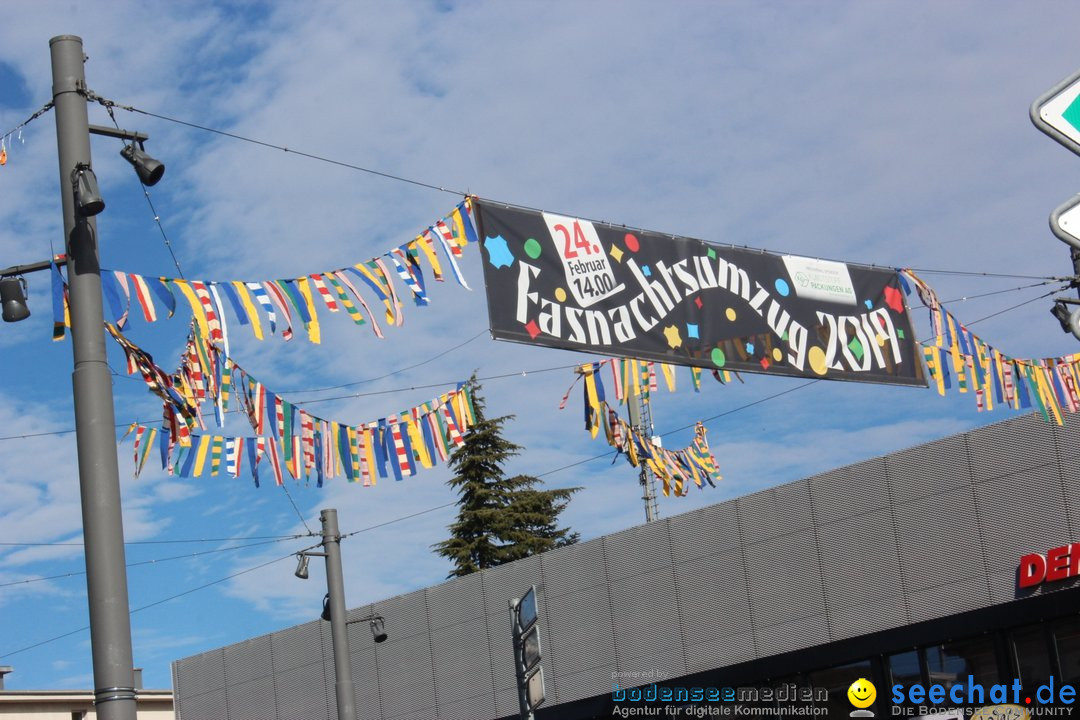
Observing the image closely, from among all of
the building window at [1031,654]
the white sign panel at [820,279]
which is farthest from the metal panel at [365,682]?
the white sign panel at [820,279]

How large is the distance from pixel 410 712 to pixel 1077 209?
825 inches

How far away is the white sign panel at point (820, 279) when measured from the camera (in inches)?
495

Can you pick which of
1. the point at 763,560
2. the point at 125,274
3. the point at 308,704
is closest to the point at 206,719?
the point at 308,704

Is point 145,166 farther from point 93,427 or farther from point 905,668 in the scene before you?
point 905,668

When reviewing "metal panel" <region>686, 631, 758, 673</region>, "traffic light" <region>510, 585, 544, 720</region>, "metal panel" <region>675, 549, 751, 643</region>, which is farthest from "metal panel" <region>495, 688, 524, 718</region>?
"traffic light" <region>510, 585, 544, 720</region>

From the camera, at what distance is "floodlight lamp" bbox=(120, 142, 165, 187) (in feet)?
25.6

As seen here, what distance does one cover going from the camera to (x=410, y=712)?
77.2 ft

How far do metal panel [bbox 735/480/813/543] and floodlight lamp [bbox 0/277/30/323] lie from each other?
47.0 feet

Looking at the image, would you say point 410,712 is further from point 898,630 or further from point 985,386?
point 985,386

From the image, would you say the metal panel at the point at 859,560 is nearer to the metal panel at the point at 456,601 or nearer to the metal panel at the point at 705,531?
the metal panel at the point at 705,531

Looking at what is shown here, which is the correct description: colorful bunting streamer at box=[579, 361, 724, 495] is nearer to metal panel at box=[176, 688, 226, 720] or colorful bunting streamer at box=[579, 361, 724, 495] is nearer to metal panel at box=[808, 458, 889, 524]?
metal panel at box=[808, 458, 889, 524]

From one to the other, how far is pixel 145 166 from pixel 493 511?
113 feet

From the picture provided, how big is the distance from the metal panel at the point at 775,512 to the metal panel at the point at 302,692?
28.7 ft

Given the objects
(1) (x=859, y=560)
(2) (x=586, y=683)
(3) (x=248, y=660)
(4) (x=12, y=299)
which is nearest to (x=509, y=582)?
(2) (x=586, y=683)
